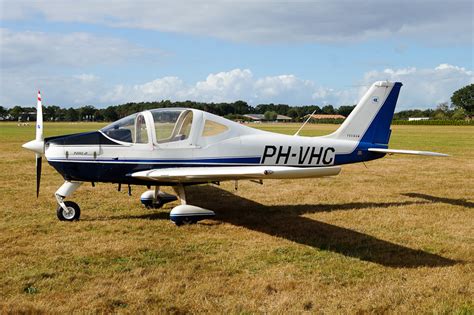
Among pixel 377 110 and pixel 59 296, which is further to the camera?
pixel 377 110

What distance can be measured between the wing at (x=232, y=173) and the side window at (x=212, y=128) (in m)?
0.72

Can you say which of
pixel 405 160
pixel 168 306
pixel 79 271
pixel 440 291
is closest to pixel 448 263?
pixel 440 291

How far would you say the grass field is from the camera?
4457 mm

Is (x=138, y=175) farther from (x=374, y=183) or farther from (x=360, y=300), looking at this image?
(x=374, y=183)

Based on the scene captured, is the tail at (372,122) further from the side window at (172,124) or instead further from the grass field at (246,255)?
the side window at (172,124)

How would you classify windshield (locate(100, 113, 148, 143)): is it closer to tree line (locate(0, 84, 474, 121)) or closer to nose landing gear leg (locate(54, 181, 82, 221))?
nose landing gear leg (locate(54, 181, 82, 221))

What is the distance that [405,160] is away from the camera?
1880cm

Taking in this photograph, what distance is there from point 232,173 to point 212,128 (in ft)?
5.75

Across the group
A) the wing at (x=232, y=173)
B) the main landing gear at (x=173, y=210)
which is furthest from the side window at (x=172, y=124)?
the main landing gear at (x=173, y=210)

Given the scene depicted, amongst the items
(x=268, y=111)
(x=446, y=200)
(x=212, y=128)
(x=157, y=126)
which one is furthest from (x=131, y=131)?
(x=268, y=111)

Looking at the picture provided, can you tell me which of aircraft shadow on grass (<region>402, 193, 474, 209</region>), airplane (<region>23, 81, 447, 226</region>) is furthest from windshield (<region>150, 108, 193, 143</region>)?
aircraft shadow on grass (<region>402, 193, 474, 209</region>)

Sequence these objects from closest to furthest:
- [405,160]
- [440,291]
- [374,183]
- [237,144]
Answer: [440,291], [237,144], [374,183], [405,160]

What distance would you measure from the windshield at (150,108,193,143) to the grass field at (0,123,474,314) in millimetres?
1531

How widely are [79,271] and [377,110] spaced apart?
23.8 feet
